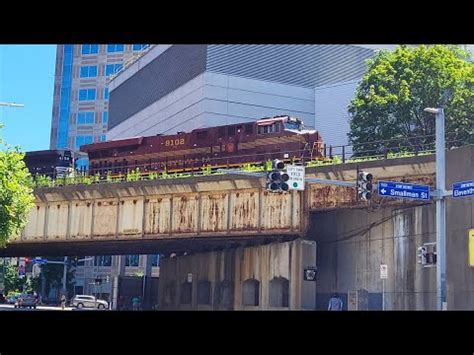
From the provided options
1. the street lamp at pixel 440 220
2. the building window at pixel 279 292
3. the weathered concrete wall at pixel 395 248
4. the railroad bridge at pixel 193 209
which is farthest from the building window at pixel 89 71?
the street lamp at pixel 440 220

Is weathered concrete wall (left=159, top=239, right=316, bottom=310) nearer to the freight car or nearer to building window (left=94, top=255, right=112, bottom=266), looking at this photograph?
the freight car

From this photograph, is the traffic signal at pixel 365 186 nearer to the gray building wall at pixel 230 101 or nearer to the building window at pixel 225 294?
the building window at pixel 225 294

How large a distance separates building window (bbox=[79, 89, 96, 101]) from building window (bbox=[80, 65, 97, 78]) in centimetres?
243

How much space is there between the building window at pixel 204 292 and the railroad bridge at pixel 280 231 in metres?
0.07

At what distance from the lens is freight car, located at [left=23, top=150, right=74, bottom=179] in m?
→ 50.5

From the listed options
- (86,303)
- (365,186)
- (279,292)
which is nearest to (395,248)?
(279,292)

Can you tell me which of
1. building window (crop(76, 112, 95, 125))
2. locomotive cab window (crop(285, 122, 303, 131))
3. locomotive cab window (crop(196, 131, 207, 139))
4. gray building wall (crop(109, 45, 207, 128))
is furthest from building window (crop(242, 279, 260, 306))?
building window (crop(76, 112, 95, 125))

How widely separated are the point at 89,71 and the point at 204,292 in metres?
76.8

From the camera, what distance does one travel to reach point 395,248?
3275 centimetres

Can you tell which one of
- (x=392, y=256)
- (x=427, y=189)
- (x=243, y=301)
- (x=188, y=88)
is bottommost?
(x=243, y=301)
